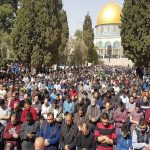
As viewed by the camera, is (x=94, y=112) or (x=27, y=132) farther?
(x=94, y=112)

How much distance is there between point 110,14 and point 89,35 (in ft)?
125

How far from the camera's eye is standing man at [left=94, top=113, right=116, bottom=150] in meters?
9.79

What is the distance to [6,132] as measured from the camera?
1033 cm

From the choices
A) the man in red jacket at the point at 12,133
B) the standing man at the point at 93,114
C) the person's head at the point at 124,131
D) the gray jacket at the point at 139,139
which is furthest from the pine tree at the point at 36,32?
the gray jacket at the point at 139,139

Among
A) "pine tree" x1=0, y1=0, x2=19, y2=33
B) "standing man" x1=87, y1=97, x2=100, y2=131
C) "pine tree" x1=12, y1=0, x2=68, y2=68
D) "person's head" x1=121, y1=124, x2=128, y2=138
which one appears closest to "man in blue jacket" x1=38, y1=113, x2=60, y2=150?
"person's head" x1=121, y1=124, x2=128, y2=138

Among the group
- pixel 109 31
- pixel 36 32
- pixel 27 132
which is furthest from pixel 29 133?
pixel 109 31

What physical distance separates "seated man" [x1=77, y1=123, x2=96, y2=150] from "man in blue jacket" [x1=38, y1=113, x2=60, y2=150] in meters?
0.54

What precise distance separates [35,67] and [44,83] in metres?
16.1

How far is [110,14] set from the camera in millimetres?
120625

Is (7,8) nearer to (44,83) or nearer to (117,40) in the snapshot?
(44,83)

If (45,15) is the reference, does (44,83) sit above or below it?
below

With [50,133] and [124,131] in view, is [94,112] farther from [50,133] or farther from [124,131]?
[50,133]

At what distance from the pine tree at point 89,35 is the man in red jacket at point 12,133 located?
73.0m

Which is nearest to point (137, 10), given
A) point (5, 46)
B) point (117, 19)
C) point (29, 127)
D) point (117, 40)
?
point (5, 46)
